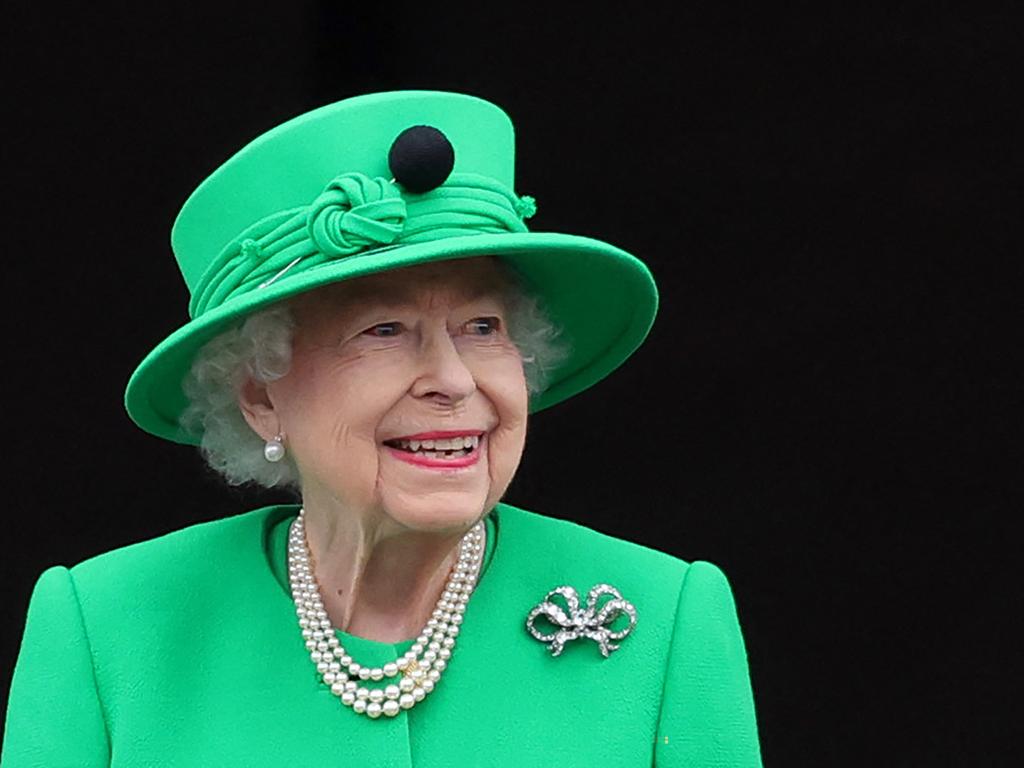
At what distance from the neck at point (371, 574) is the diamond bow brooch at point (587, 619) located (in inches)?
5.5

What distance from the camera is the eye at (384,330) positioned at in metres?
3.03

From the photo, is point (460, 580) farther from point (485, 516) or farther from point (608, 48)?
point (608, 48)

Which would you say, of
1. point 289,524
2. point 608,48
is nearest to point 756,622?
point 608,48

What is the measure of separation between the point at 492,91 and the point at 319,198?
126 cm

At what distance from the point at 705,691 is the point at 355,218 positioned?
2.40 feet

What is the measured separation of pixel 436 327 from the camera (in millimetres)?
3025

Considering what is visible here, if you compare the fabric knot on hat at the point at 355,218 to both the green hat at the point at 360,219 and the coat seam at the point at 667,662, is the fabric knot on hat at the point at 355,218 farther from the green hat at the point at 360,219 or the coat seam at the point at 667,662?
the coat seam at the point at 667,662

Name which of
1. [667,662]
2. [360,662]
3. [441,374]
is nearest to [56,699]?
[360,662]

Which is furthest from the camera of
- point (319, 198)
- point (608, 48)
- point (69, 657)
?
point (608, 48)

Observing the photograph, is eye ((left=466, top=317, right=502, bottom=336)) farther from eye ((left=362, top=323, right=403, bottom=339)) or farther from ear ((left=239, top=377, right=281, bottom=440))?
ear ((left=239, top=377, right=281, bottom=440))

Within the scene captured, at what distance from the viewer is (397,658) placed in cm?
317

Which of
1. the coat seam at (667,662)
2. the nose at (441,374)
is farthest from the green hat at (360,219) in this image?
the coat seam at (667,662)

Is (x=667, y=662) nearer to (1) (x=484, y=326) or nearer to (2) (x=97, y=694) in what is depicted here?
(1) (x=484, y=326)

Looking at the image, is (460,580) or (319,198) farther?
(460,580)
